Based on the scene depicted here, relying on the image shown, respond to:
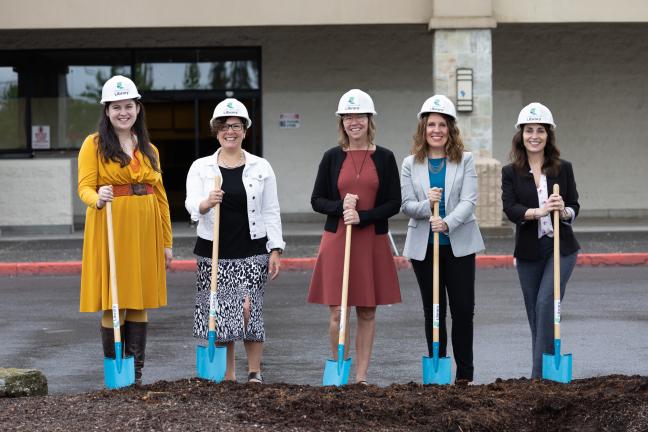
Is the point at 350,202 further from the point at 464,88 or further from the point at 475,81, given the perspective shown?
the point at 475,81

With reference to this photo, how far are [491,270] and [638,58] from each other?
8364mm

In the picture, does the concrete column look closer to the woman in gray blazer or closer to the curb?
the curb

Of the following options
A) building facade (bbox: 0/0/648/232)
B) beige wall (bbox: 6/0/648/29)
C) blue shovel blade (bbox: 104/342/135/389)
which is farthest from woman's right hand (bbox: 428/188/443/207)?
building facade (bbox: 0/0/648/232)

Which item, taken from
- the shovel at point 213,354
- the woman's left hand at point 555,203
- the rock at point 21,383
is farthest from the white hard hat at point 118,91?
the woman's left hand at point 555,203

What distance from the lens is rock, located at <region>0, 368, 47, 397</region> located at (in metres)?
6.87

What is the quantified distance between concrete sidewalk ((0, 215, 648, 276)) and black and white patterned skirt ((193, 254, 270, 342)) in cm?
794

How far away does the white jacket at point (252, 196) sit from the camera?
7543mm

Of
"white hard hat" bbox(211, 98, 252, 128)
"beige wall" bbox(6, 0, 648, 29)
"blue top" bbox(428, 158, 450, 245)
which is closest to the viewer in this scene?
"white hard hat" bbox(211, 98, 252, 128)

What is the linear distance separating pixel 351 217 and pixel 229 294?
0.90 metres

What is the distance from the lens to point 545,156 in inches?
306

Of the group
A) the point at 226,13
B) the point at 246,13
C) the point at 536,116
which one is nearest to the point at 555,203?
the point at 536,116

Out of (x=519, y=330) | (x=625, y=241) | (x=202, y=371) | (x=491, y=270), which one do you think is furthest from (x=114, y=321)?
(x=625, y=241)

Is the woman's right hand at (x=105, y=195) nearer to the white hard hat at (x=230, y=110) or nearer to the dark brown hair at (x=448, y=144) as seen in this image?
the white hard hat at (x=230, y=110)

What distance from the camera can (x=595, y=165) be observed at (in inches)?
891
